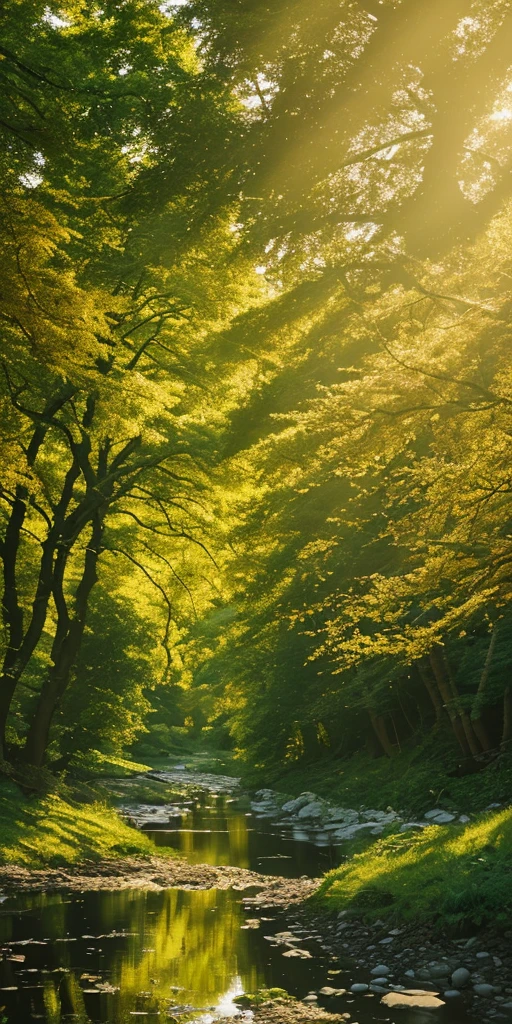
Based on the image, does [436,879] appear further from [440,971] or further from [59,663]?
[59,663]

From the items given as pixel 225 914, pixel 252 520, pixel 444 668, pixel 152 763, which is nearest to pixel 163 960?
pixel 225 914

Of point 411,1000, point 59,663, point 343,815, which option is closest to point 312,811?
point 343,815

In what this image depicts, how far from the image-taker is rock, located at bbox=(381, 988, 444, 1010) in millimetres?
8719

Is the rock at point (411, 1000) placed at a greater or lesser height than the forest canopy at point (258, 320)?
lesser

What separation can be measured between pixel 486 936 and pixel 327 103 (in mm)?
9027

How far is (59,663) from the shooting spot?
20.5m

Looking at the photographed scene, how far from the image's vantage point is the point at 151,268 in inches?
632

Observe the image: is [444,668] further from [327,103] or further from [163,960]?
[327,103]

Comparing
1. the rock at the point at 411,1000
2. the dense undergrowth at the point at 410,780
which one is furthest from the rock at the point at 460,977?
the dense undergrowth at the point at 410,780

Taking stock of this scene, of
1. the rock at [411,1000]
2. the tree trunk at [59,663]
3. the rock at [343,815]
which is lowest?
the rock at [411,1000]

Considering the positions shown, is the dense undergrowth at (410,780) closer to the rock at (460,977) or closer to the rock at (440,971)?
the rock at (440,971)

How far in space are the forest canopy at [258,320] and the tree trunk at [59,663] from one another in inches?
3.0

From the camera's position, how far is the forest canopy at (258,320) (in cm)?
995

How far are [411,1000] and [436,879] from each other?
2.94 metres
